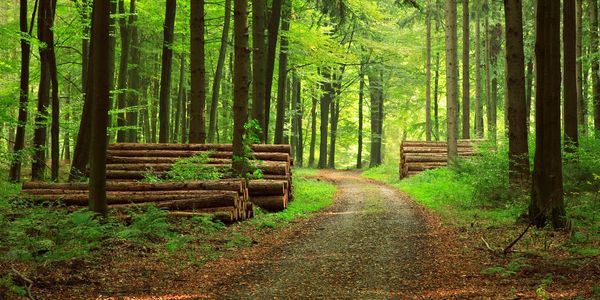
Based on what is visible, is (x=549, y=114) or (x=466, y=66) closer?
(x=549, y=114)

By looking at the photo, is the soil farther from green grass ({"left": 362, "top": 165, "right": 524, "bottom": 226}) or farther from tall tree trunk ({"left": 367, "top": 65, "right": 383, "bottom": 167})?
tall tree trunk ({"left": 367, "top": 65, "right": 383, "bottom": 167})

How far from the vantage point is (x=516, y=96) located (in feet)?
46.2

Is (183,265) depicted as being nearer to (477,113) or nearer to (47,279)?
(47,279)

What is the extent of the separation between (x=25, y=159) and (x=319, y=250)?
12.8m

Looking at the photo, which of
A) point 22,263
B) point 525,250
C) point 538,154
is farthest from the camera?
point 538,154

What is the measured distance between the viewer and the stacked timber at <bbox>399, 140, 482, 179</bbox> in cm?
2594

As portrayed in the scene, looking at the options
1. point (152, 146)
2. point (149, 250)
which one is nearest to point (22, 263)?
point (149, 250)

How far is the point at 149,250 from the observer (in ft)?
28.4

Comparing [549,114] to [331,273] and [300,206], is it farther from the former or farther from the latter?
[300,206]

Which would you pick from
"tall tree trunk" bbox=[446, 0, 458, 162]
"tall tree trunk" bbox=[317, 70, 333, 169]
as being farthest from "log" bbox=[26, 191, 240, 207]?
"tall tree trunk" bbox=[317, 70, 333, 169]

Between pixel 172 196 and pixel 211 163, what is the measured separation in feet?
12.1

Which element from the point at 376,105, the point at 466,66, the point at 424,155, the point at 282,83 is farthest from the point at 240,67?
the point at 376,105

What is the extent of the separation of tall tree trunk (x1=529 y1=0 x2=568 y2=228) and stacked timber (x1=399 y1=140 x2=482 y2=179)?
15804 mm

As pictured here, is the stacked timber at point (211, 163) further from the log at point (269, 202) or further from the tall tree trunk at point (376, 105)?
the tall tree trunk at point (376, 105)
